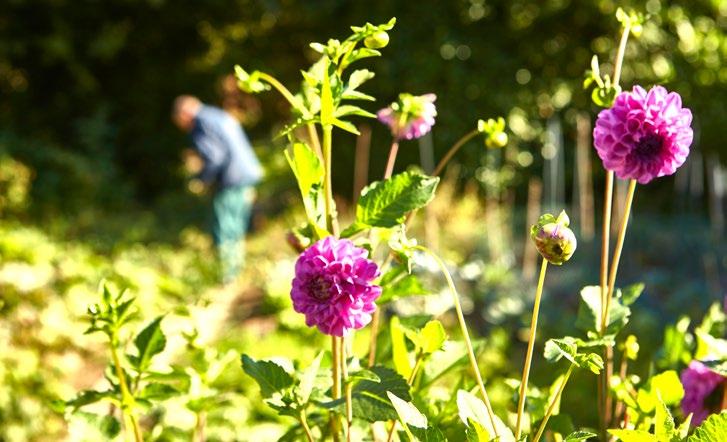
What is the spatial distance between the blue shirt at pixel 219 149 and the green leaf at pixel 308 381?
422 centimetres

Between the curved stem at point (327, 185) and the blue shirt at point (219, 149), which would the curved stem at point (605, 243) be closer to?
the curved stem at point (327, 185)

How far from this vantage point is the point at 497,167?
641cm

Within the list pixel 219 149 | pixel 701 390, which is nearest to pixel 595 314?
pixel 701 390

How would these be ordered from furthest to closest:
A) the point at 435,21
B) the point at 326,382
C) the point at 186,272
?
the point at 435,21 → the point at 186,272 → the point at 326,382

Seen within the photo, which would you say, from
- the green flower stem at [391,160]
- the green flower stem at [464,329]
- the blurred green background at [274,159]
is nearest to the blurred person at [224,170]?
the blurred green background at [274,159]

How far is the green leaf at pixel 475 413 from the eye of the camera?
1035mm

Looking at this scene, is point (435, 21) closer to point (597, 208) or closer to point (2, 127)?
point (597, 208)

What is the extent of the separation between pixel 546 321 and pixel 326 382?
Result: 2852 millimetres

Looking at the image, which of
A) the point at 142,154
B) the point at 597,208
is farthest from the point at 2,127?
the point at 597,208

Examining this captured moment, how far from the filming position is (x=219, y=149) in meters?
5.36

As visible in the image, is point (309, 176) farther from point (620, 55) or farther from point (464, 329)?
point (620, 55)

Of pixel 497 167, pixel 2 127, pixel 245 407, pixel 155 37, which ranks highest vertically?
pixel 155 37

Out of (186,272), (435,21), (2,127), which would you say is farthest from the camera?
(2,127)

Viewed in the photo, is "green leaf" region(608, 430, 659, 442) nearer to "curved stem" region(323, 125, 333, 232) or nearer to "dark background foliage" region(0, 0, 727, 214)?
"curved stem" region(323, 125, 333, 232)
